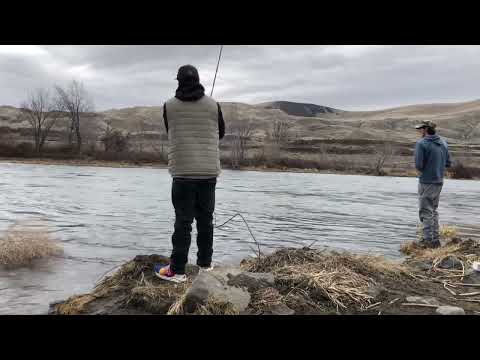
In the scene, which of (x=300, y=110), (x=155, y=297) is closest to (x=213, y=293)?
(x=155, y=297)

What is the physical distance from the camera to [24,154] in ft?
186

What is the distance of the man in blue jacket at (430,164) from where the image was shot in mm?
8344

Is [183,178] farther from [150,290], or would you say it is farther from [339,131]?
[339,131]

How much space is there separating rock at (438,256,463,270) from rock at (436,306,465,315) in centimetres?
235

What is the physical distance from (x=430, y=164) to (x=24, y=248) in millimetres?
7637

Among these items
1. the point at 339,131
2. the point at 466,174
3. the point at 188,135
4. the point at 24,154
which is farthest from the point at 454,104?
the point at 188,135

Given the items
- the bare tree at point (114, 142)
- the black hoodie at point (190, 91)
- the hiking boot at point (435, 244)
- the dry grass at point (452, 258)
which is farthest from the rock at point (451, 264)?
the bare tree at point (114, 142)

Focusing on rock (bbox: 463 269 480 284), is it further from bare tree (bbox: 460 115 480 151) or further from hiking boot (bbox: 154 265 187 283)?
bare tree (bbox: 460 115 480 151)

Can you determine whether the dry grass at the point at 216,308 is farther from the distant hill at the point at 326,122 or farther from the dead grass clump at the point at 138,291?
the distant hill at the point at 326,122

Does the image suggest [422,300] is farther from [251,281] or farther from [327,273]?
[251,281]

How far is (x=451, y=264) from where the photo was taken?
675 centimetres

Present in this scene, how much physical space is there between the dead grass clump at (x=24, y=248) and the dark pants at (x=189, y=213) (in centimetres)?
448

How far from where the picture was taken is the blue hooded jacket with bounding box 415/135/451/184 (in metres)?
8.34
